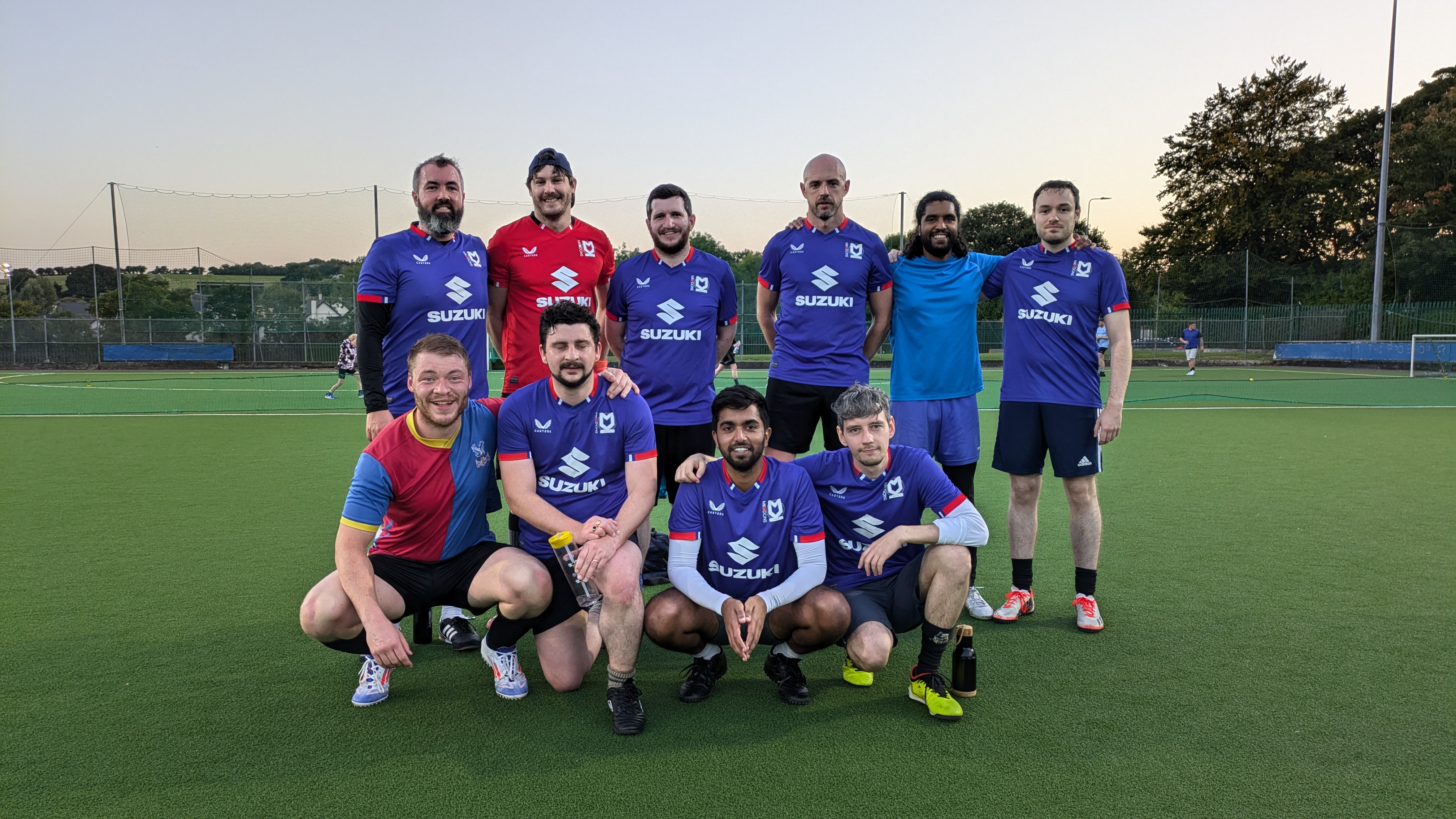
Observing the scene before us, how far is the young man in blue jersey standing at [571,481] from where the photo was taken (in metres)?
3.45

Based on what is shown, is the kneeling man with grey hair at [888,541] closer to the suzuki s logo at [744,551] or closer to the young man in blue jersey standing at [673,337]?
the suzuki s logo at [744,551]

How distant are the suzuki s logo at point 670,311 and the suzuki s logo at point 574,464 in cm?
122

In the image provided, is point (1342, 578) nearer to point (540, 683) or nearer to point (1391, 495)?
point (1391, 495)

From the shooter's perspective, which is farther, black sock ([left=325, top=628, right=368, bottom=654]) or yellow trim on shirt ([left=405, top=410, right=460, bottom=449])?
yellow trim on shirt ([left=405, top=410, right=460, bottom=449])

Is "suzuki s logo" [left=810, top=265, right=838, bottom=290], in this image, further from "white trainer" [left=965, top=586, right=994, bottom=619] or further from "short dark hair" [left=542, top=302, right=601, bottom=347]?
"white trainer" [left=965, top=586, right=994, bottom=619]

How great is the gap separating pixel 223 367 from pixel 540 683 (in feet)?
109

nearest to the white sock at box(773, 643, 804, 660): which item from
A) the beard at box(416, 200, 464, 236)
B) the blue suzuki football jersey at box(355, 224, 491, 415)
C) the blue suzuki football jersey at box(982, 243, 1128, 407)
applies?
the blue suzuki football jersey at box(982, 243, 1128, 407)

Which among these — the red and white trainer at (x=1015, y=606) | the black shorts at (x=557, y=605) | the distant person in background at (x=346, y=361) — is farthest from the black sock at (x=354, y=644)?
the distant person in background at (x=346, y=361)

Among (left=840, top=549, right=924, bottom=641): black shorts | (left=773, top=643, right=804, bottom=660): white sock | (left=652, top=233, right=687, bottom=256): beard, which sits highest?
(left=652, top=233, right=687, bottom=256): beard

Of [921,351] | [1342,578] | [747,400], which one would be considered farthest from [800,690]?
[1342,578]

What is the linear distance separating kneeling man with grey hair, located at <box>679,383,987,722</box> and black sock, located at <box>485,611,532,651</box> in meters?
0.90

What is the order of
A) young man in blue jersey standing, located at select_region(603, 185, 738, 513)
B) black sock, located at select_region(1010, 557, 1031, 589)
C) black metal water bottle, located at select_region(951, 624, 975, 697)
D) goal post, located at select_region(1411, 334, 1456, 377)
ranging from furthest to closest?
goal post, located at select_region(1411, 334, 1456, 377), young man in blue jersey standing, located at select_region(603, 185, 738, 513), black sock, located at select_region(1010, 557, 1031, 589), black metal water bottle, located at select_region(951, 624, 975, 697)

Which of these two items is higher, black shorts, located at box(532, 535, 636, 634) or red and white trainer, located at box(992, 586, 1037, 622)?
black shorts, located at box(532, 535, 636, 634)

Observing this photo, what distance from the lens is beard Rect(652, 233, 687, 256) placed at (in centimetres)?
452
